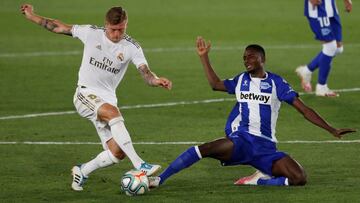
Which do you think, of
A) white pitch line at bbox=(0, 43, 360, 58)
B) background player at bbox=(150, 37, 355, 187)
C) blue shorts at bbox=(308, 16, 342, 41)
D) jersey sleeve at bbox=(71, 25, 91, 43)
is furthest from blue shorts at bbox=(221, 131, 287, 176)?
white pitch line at bbox=(0, 43, 360, 58)

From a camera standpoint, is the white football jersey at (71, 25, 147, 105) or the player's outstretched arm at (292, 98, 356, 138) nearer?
the player's outstretched arm at (292, 98, 356, 138)

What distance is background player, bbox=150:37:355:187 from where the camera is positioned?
12.0m

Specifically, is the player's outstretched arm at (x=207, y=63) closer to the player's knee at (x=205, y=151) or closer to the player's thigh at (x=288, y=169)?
the player's knee at (x=205, y=151)

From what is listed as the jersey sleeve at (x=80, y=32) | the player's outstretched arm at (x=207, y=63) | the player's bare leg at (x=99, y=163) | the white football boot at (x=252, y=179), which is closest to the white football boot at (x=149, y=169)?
the player's bare leg at (x=99, y=163)

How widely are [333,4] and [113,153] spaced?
8097mm

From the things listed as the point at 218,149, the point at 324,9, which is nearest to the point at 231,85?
the point at 218,149

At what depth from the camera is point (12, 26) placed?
93.9 ft

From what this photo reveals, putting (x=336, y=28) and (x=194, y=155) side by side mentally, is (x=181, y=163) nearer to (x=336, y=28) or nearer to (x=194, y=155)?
(x=194, y=155)

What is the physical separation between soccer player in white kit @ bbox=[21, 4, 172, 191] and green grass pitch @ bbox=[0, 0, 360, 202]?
0.40 meters

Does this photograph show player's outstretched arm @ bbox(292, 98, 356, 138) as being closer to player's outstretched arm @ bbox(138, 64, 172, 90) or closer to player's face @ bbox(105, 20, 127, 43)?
player's outstretched arm @ bbox(138, 64, 172, 90)

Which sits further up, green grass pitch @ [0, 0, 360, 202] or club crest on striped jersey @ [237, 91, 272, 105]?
club crest on striped jersey @ [237, 91, 272, 105]

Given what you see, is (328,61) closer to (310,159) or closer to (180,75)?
(180,75)

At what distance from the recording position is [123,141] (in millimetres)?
11773

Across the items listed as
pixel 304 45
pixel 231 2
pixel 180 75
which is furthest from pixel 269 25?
pixel 180 75
